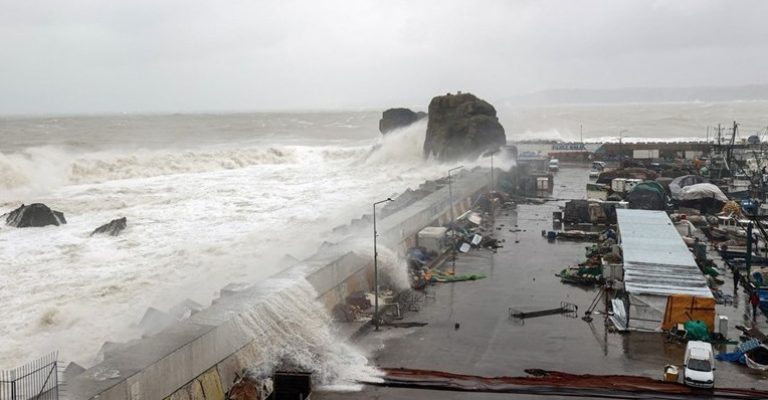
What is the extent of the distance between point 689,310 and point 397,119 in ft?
239

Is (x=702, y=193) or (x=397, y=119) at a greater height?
(x=397, y=119)

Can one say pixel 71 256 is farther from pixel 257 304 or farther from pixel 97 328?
pixel 257 304

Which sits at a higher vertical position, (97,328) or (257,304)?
(257,304)

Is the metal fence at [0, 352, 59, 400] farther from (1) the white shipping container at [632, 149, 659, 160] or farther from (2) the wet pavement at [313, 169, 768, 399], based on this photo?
(1) the white shipping container at [632, 149, 659, 160]

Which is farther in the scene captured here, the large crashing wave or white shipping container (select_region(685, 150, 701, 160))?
white shipping container (select_region(685, 150, 701, 160))

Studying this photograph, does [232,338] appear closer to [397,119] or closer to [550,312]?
[550,312]

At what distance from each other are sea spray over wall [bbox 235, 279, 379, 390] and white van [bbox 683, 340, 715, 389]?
25.1 ft

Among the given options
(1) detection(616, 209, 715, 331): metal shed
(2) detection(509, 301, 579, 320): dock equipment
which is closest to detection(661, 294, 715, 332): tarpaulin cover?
(1) detection(616, 209, 715, 331): metal shed

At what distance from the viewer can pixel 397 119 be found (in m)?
93.4

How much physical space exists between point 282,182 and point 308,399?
158ft

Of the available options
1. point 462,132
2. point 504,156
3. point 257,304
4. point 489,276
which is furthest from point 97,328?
point 462,132

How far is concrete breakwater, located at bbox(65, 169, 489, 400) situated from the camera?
14.3 metres

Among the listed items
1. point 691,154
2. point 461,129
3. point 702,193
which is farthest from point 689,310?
point 691,154

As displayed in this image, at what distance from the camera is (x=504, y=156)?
64.2 metres
